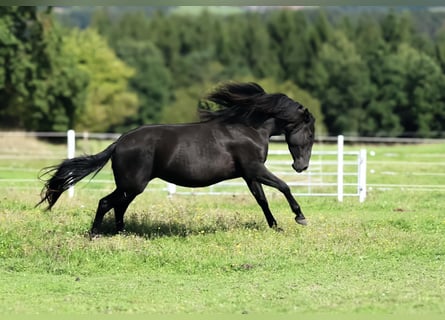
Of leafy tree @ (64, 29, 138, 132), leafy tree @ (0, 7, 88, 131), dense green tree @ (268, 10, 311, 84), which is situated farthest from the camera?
dense green tree @ (268, 10, 311, 84)

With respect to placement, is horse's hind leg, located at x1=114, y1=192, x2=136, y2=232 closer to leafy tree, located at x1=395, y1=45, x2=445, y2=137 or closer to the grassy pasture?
the grassy pasture

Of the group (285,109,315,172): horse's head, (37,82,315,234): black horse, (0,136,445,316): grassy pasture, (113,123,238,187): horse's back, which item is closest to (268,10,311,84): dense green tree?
(0,136,445,316): grassy pasture

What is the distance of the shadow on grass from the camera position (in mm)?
10898

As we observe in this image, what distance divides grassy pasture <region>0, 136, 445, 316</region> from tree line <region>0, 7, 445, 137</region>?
27954mm

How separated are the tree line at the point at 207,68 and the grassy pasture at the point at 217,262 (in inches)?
1101

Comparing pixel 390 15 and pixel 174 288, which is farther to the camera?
pixel 390 15

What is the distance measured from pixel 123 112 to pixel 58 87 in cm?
2363

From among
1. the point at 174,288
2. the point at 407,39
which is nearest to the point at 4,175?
the point at 174,288

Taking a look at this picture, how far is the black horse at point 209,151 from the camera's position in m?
10.5

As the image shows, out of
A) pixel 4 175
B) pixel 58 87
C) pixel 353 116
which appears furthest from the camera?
pixel 353 116

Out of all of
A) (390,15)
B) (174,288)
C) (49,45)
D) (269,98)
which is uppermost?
(390,15)

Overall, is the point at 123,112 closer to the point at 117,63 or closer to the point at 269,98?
the point at 117,63

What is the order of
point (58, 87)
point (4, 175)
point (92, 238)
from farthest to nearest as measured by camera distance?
point (58, 87) < point (4, 175) < point (92, 238)

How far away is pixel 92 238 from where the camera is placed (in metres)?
10.4
